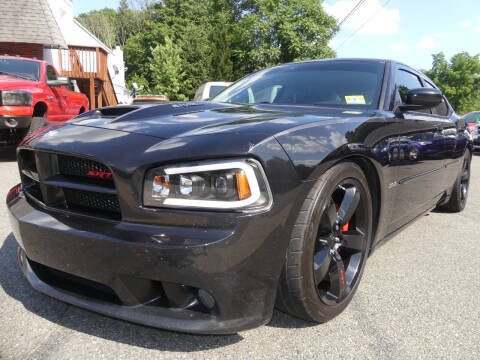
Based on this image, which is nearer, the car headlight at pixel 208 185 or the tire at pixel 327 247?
the car headlight at pixel 208 185

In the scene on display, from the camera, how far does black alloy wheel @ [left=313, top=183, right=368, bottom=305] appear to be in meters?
1.75

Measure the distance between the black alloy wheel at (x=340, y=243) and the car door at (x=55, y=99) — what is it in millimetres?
6323

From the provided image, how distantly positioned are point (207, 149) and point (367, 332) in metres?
1.16

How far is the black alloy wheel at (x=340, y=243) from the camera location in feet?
5.76

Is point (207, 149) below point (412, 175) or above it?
above

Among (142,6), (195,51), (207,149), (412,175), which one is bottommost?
(412,175)

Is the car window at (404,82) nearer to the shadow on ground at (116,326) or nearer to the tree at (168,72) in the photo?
the shadow on ground at (116,326)

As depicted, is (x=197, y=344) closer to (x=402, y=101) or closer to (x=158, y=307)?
(x=158, y=307)

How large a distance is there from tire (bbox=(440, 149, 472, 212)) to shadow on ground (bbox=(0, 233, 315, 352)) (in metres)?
2.98

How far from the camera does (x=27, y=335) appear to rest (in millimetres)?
1625

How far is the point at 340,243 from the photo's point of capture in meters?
1.90

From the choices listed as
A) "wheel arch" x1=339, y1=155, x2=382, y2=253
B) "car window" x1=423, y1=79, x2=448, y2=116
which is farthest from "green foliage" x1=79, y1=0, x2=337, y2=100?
"wheel arch" x1=339, y1=155, x2=382, y2=253

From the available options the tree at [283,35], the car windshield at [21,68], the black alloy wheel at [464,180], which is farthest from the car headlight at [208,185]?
the tree at [283,35]

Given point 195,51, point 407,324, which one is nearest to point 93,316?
point 407,324
